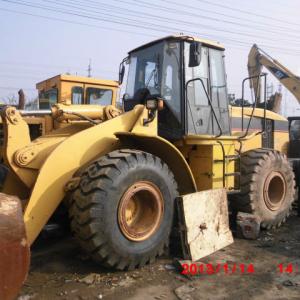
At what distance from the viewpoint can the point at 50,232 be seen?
610 centimetres

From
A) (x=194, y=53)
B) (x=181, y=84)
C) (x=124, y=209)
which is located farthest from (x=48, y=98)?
(x=124, y=209)

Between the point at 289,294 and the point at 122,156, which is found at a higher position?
the point at 122,156

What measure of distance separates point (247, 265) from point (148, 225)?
51.2 inches

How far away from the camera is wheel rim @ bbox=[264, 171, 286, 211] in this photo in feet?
22.7

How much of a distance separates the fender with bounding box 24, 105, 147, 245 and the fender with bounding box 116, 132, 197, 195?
17 cm

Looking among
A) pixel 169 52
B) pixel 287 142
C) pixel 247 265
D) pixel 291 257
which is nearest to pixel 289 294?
pixel 247 265

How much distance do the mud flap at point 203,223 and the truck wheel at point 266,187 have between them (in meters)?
0.76

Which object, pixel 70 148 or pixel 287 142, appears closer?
pixel 70 148

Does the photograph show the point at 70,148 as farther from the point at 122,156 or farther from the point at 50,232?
the point at 50,232

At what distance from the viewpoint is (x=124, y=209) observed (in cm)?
465

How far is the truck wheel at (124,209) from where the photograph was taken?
4336 mm

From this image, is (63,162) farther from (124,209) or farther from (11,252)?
(11,252)

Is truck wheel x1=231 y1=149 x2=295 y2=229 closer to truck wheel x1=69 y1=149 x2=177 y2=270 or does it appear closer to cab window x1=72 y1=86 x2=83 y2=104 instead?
truck wheel x1=69 y1=149 x2=177 y2=270

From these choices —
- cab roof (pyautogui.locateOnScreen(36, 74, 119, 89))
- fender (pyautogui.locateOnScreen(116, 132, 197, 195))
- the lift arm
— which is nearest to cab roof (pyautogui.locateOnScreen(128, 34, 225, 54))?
fender (pyautogui.locateOnScreen(116, 132, 197, 195))
